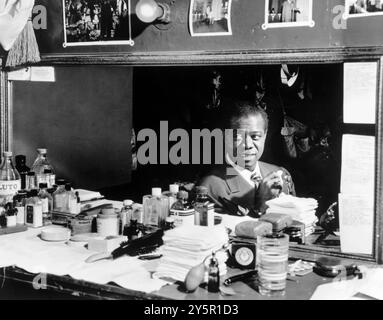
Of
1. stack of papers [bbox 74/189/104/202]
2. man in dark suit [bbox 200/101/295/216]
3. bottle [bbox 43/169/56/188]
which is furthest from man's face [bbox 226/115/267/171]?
bottle [bbox 43/169/56/188]

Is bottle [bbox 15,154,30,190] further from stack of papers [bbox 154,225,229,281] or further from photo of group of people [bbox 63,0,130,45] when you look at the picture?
stack of papers [bbox 154,225,229,281]

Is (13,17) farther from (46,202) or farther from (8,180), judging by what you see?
(46,202)

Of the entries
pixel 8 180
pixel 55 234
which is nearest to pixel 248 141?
pixel 55 234

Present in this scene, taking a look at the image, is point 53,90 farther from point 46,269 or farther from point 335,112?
point 335,112

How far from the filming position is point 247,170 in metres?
2.39

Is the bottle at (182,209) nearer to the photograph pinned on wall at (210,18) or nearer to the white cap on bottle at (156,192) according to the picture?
the white cap on bottle at (156,192)

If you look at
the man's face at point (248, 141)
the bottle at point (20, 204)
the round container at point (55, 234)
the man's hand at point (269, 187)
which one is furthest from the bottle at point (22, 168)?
the man's hand at point (269, 187)

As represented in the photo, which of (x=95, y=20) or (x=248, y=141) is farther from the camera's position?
(x=95, y=20)

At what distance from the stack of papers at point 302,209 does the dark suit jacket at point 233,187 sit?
47mm

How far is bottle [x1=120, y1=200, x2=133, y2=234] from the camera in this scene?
8.34 feet

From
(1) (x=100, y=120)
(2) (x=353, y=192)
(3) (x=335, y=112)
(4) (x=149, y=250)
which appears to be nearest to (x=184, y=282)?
(4) (x=149, y=250)

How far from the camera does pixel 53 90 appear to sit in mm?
2893

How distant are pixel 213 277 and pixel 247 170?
2.38 feet

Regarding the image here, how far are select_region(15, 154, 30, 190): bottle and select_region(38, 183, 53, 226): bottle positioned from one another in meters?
0.20
